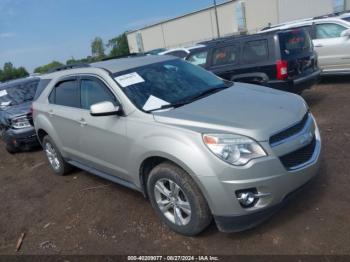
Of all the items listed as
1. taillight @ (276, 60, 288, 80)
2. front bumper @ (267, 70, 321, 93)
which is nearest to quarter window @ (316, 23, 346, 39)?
front bumper @ (267, 70, 321, 93)

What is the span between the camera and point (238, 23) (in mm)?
50250

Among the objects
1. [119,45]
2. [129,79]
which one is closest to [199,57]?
[129,79]

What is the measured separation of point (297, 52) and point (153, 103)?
14.5 ft

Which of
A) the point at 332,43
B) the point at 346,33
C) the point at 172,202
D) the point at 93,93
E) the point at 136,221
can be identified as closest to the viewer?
the point at 172,202

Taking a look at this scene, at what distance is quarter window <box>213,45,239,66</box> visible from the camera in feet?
25.2

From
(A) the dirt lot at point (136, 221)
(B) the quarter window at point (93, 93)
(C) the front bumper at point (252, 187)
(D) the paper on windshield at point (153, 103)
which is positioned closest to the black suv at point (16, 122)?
(A) the dirt lot at point (136, 221)

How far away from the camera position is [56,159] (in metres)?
5.91

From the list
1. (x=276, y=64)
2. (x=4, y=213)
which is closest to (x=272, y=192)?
(x=4, y=213)

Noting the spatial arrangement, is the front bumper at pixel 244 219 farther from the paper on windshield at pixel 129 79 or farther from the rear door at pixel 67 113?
the rear door at pixel 67 113

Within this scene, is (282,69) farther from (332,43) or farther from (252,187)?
(252,187)

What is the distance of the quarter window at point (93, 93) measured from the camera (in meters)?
4.18

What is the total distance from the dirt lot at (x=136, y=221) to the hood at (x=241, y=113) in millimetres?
996

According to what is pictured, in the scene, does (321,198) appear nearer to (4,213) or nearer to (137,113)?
(137,113)

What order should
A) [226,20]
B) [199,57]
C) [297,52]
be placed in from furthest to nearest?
[226,20]
[199,57]
[297,52]
